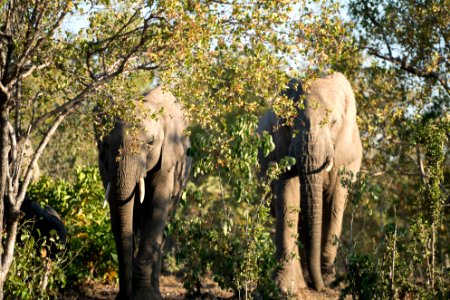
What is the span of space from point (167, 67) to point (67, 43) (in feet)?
3.51

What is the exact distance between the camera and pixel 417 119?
19.0 m

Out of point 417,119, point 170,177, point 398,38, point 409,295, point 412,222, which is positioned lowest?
point 409,295

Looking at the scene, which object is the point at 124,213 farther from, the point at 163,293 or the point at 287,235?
the point at 287,235

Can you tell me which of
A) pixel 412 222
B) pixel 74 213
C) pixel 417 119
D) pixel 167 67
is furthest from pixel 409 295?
pixel 417 119

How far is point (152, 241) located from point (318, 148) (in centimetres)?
332

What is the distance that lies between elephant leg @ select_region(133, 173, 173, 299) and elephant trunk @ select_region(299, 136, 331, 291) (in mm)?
2189

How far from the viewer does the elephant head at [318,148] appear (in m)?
15.1

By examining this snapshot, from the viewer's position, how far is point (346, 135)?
16953 mm

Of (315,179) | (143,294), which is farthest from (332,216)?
(143,294)

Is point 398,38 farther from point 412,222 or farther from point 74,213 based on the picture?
point 412,222

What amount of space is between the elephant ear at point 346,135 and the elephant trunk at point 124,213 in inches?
171

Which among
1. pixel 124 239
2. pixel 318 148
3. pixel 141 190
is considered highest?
pixel 318 148

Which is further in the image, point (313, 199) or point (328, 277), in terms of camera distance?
point (328, 277)

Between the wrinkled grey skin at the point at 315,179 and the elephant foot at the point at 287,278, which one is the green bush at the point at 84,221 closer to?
the elephant foot at the point at 287,278
